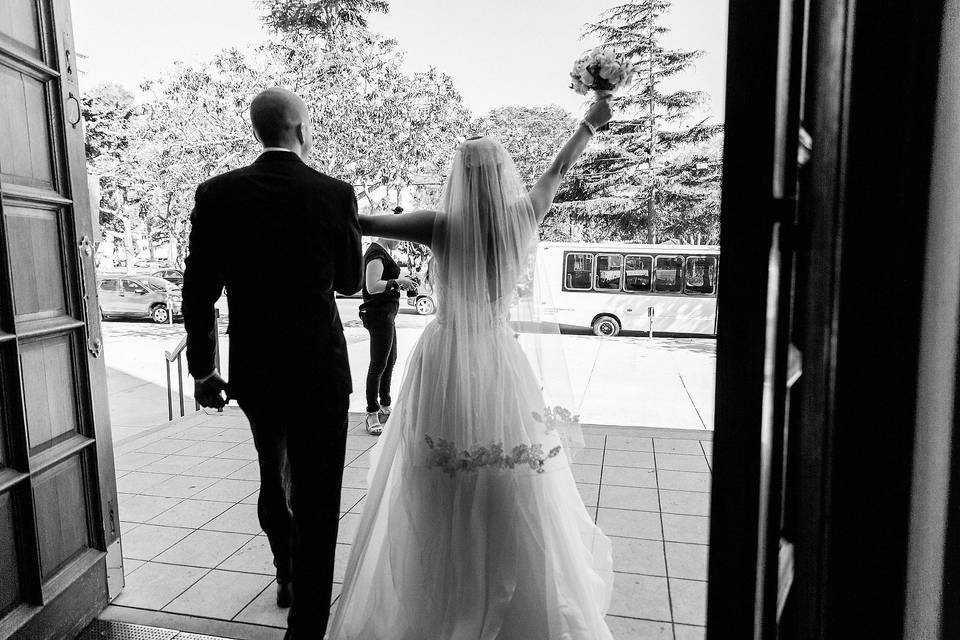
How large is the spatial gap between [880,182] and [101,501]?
110 inches

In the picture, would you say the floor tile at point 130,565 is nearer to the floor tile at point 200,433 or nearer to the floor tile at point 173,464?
the floor tile at point 173,464

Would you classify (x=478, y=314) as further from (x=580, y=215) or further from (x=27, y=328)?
(x=580, y=215)

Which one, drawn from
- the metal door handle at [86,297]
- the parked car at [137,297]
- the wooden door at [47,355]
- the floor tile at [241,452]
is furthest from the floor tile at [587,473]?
the parked car at [137,297]

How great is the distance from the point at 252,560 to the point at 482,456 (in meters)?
1.46

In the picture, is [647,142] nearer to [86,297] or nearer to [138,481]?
[138,481]

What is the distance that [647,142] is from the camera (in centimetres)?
1903

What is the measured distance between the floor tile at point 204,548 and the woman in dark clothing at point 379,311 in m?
1.92

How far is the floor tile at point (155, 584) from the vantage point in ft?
8.61

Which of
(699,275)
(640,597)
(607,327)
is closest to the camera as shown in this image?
(640,597)

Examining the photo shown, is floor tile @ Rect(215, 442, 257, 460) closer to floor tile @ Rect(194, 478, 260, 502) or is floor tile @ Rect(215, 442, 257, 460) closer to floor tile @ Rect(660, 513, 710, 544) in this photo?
floor tile @ Rect(194, 478, 260, 502)

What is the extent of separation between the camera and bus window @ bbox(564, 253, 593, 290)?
1482cm

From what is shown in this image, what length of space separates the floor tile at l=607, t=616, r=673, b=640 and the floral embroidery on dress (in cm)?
73

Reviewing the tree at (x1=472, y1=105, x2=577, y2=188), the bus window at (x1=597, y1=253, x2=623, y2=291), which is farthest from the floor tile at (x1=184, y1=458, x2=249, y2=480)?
the tree at (x1=472, y1=105, x2=577, y2=188)

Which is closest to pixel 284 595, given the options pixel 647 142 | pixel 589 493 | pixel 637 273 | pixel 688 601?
pixel 688 601
